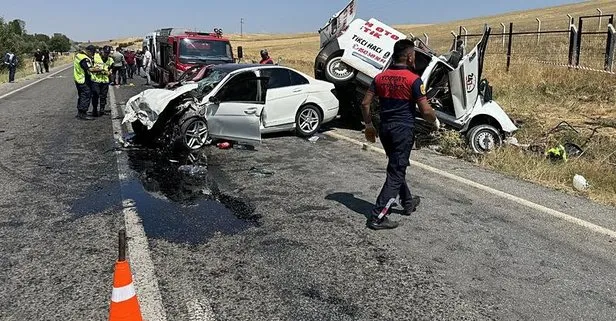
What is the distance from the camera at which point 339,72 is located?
10922 mm

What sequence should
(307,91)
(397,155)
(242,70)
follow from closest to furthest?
(397,155)
(242,70)
(307,91)

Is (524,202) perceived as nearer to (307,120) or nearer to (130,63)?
(307,120)

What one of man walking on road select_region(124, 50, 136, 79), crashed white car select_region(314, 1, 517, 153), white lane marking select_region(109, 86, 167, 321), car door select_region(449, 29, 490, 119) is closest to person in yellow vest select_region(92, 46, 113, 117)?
crashed white car select_region(314, 1, 517, 153)

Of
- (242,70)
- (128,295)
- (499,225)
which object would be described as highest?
(242,70)

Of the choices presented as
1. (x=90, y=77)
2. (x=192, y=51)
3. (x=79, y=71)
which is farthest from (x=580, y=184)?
(x=192, y=51)

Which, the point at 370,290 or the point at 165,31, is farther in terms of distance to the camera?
the point at 165,31

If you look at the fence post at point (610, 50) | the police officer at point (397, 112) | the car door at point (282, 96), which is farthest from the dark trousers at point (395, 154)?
the fence post at point (610, 50)

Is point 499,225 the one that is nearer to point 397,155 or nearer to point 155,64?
point 397,155

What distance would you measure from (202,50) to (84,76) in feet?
17.0

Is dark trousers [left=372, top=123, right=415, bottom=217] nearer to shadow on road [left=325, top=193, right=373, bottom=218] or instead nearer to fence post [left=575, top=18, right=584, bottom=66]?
shadow on road [left=325, top=193, right=373, bottom=218]

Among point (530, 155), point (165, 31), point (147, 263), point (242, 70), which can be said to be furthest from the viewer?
point (165, 31)

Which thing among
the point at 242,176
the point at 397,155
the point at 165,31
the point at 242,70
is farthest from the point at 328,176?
the point at 165,31

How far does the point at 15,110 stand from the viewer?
14086 mm

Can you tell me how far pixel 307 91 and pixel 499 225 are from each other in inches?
227
